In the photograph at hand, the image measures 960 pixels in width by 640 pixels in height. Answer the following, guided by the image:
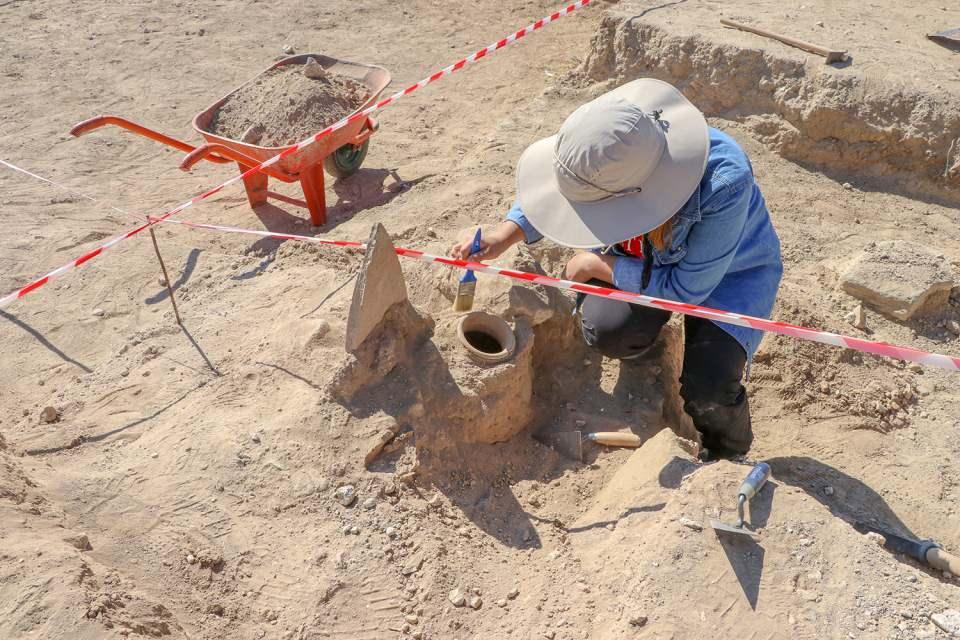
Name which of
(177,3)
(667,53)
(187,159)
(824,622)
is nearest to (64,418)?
(187,159)

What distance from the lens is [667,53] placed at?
5.68 meters

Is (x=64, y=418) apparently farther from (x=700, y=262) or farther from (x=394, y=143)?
(x=394, y=143)

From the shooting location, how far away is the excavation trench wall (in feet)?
16.0

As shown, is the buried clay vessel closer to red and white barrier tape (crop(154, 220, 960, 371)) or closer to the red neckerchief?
red and white barrier tape (crop(154, 220, 960, 371))

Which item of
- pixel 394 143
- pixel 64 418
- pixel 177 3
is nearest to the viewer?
pixel 64 418

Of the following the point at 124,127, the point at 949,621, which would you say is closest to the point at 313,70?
the point at 124,127

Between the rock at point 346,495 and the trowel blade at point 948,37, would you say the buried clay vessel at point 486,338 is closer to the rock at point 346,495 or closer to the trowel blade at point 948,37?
the rock at point 346,495

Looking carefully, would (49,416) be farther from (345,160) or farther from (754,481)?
(754,481)

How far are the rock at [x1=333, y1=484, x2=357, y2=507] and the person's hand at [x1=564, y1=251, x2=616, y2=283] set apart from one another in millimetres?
1246

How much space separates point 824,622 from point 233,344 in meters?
2.68

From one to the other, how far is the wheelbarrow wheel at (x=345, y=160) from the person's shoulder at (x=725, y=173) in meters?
3.36

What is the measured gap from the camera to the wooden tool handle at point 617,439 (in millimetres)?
3330

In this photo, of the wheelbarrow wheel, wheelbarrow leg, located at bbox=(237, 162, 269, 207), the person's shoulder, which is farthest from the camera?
the wheelbarrow wheel

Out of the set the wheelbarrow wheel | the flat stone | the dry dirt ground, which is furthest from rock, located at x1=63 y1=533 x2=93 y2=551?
the wheelbarrow wheel
